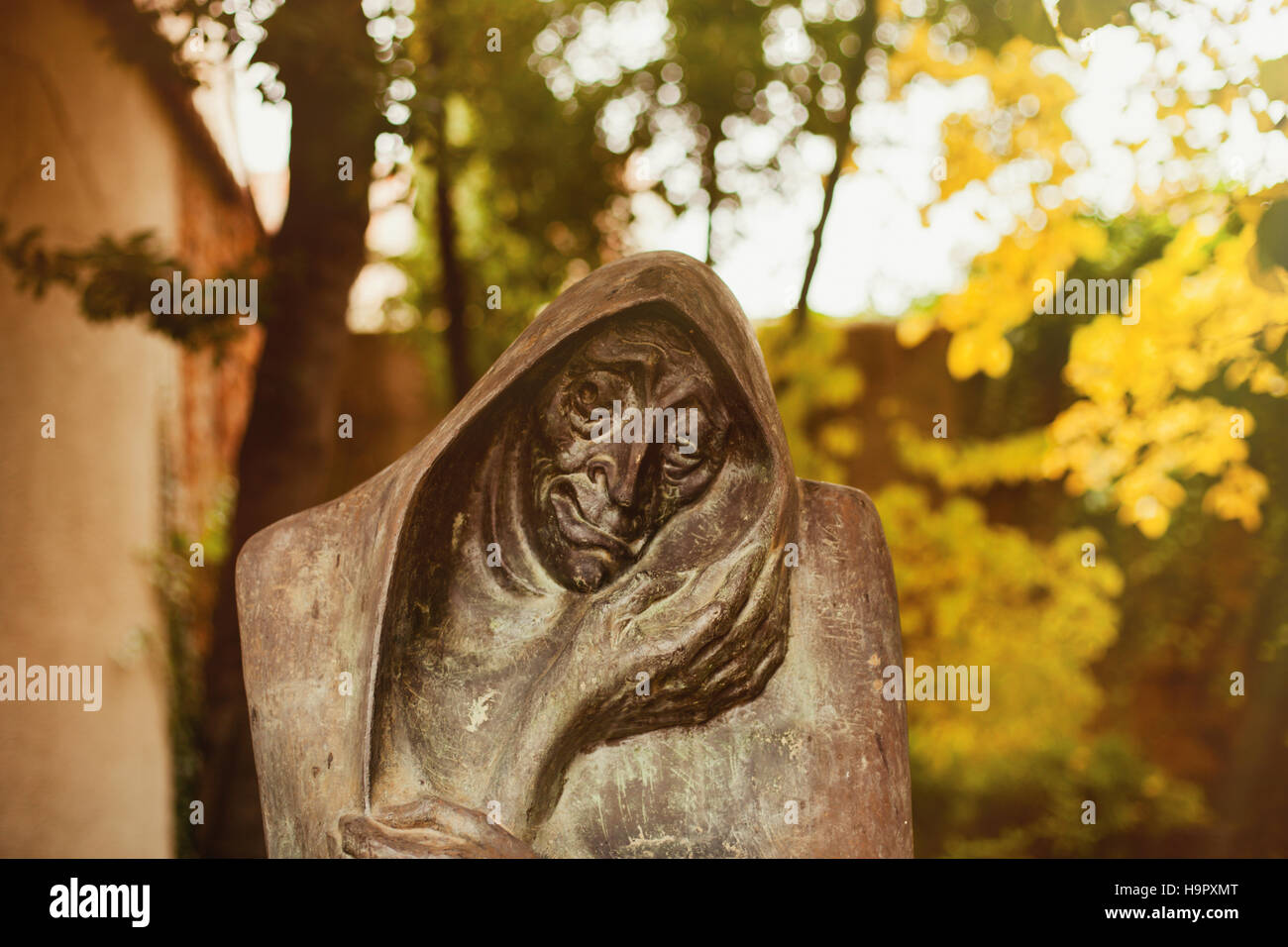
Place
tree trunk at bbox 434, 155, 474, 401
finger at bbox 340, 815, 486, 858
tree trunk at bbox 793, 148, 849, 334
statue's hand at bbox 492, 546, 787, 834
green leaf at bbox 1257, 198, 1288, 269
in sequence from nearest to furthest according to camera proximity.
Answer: finger at bbox 340, 815, 486, 858 → statue's hand at bbox 492, 546, 787, 834 → green leaf at bbox 1257, 198, 1288, 269 → tree trunk at bbox 793, 148, 849, 334 → tree trunk at bbox 434, 155, 474, 401

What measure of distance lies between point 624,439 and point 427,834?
0.76 m

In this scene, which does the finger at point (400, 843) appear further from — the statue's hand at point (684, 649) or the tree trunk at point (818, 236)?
the tree trunk at point (818, 236)

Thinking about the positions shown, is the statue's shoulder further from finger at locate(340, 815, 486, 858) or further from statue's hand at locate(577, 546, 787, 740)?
finger at locate(340, 815, 486, 858)

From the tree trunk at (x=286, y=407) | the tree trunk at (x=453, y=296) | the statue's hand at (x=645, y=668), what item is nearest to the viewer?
the statue's hand at (x=645, y=668)

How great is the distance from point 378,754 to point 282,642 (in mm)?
327

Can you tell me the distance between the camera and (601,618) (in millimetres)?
1938

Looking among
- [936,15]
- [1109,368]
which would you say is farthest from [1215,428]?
[936,15]

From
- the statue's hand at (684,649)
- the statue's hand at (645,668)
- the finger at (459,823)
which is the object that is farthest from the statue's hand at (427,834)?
the statue's hand at (684,649)

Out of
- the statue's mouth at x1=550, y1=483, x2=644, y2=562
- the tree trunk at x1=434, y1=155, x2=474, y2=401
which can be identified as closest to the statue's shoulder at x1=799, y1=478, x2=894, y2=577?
the statue's mouth at x1=550, y1=483, x2=644, y2=562

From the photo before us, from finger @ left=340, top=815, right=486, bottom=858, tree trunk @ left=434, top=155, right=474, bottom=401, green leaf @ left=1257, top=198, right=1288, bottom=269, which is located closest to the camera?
finger @ left=340, top=815, right=486, bottom=858

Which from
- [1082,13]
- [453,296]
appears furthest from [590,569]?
[453,296]

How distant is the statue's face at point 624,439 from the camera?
202 centimetres

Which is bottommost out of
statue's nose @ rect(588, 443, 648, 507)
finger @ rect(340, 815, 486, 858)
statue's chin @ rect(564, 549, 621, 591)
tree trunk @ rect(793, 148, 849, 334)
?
finger @ rect(340, 815, 486, 858)

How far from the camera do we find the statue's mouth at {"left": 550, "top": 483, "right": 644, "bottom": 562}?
2.04 meters
